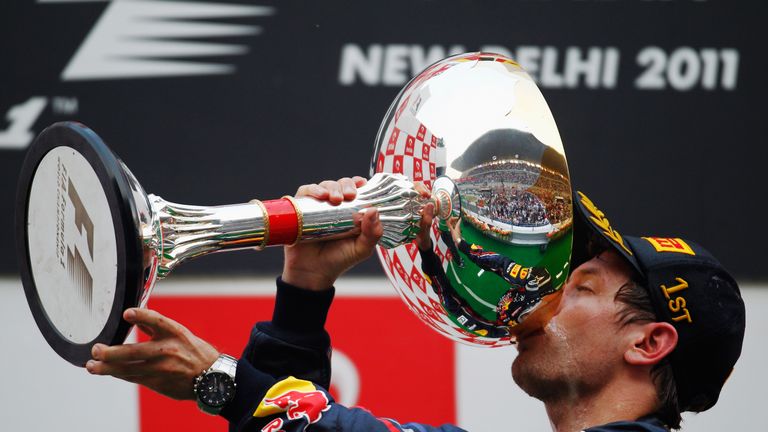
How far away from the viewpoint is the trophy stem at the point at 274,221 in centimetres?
122

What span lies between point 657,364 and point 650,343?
34mm

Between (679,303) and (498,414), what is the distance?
28.8 inches

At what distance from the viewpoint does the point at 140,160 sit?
2205 mm

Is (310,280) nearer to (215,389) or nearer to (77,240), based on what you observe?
(215,389)

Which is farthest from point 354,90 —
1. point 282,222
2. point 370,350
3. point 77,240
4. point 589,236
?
point 77,240

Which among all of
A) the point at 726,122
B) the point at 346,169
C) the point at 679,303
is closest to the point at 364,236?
the point at 679,303

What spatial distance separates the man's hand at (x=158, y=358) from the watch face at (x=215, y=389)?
1 centimetres

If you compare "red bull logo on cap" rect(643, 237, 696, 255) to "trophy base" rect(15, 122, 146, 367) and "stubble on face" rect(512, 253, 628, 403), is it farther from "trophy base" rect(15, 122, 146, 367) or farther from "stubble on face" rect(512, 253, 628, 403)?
"trophy base" rect(15, 122, 146, 367)

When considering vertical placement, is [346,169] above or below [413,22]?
below

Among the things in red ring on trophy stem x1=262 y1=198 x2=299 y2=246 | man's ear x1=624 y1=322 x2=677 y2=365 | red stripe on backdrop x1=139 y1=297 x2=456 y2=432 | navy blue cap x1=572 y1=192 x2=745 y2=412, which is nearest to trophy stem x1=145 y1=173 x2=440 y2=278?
red ring on trophy stem x1=262 y1=198 x2=299 y2=246

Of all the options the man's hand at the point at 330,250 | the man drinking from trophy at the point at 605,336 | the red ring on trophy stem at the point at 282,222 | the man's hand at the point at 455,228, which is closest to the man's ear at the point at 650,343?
the man drinking from trophy at the point at 605,336

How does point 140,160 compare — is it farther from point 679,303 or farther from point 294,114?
point 679,303

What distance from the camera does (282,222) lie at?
1311 millimetres

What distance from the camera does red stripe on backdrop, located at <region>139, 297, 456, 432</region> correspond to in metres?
2.22
